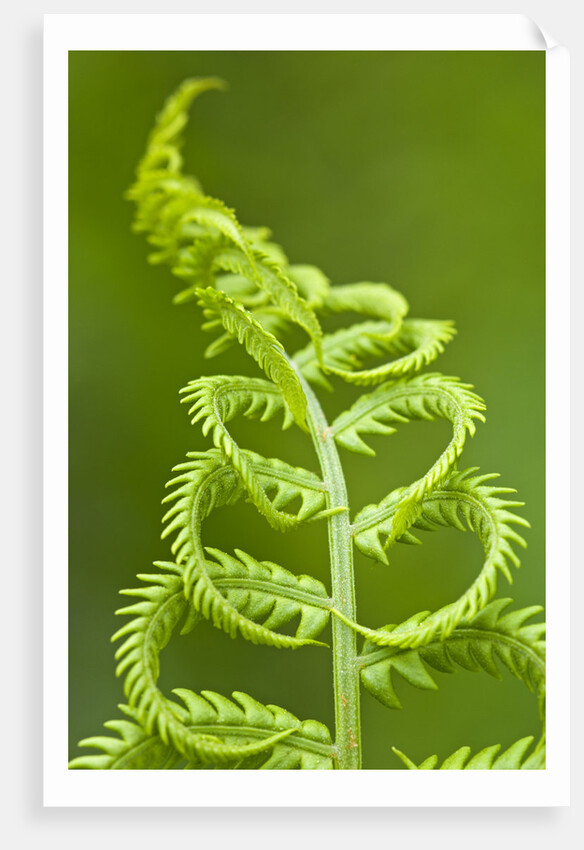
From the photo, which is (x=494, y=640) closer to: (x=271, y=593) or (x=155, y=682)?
(x=271, y=593)

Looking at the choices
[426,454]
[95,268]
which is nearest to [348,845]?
[426,454]

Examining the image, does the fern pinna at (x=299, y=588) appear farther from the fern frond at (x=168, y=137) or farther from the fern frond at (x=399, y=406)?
the fern frond at (x=168, y=137)

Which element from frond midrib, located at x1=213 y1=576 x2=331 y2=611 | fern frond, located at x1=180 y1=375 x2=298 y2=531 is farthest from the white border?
fern frond, located at x1=180 y1=375 x2=298 y2=531

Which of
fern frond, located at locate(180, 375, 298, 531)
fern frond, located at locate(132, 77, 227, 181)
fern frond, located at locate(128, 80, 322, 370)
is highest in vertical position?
fern frond, located at locate(132, 77, 227, 181)

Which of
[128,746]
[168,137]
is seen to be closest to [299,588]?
[128,746]

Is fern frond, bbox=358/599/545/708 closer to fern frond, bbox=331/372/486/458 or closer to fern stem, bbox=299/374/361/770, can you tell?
fern stem, bbox=299/374/361/770
